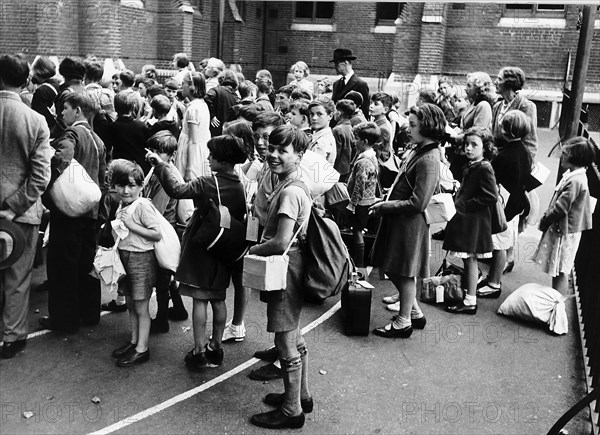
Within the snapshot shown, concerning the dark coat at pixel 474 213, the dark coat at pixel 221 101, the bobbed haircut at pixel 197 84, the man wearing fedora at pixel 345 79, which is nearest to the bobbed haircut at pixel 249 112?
the bobbed haircut at pixel 197 84

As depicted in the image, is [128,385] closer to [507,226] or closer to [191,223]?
[191,223]

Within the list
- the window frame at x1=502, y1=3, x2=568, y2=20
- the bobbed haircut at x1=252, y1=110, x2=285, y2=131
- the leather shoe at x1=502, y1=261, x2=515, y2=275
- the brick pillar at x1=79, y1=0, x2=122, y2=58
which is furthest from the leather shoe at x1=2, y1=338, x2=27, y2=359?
the window frame at x1=502, y1=3, x2=568, y2=20

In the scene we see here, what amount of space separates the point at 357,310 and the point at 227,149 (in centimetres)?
197

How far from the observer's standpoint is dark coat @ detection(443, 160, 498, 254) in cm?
568

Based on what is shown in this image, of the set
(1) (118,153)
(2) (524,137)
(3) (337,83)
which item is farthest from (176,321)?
(3) (337,83)

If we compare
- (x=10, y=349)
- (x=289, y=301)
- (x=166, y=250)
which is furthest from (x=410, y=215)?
(x=10, y=349)

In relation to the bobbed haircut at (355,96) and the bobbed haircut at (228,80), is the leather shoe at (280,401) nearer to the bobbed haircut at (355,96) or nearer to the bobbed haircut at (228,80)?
the bobbed haircut at (355,96)

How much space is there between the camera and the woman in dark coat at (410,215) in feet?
16.0

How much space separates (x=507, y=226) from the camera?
6.27m

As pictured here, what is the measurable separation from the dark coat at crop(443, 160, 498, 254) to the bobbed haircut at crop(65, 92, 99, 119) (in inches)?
135

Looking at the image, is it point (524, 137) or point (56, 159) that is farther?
point (524, 137)

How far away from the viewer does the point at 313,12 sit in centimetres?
2123

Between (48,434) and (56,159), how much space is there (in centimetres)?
206

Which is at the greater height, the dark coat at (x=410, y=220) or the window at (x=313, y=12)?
the window at (x=313, y=12)
